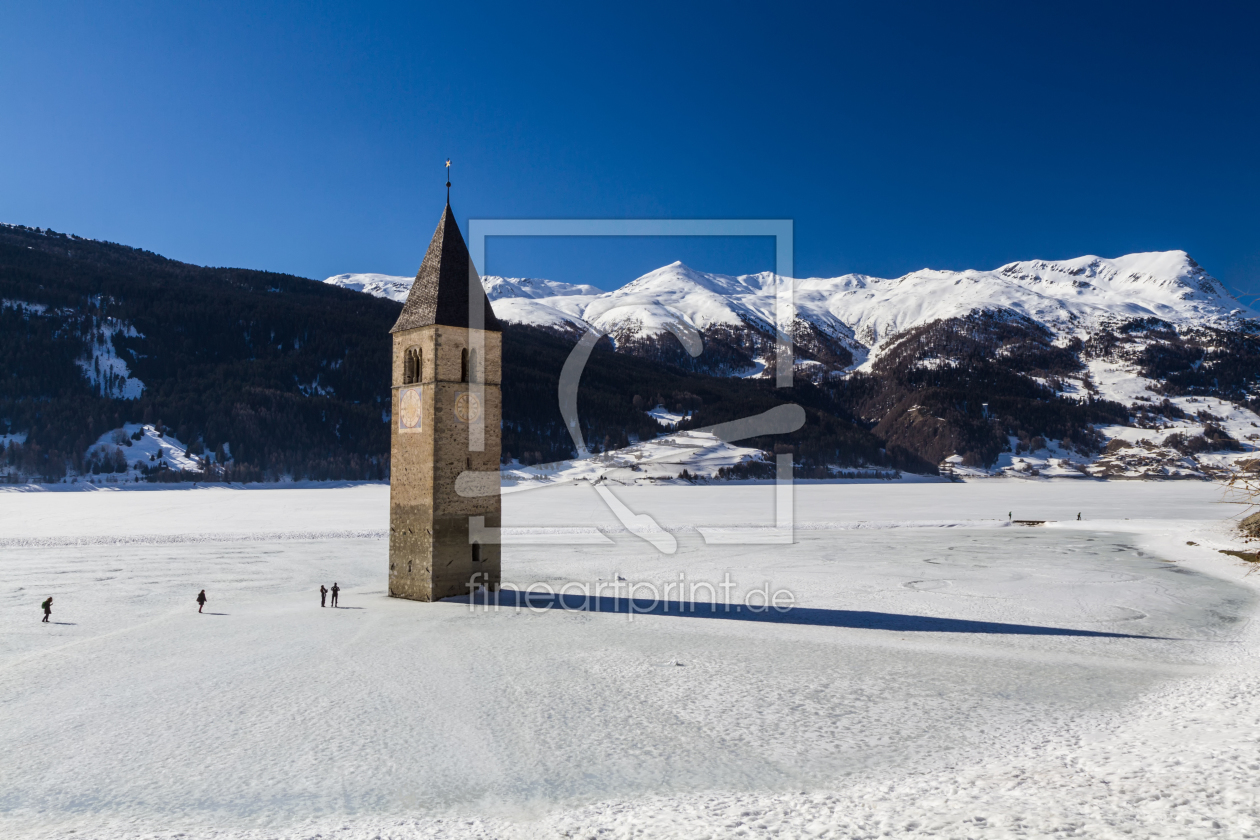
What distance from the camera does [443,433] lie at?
28.6 m

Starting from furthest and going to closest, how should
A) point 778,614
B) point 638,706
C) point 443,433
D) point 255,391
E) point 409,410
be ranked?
point 255,391 < point 409,410 < point 443,433 < point 778,614 < point 638,706

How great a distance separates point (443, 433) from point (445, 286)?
235 inches

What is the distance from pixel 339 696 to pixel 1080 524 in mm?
58638

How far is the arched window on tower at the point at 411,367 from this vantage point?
1189 inches

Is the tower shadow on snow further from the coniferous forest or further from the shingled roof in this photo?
the coniferous forest

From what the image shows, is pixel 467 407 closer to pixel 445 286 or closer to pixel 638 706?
pixel 445 286

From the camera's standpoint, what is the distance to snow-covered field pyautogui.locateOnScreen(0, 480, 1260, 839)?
37.3 feet

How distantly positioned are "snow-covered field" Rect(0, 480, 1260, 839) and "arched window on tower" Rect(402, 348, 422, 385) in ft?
28.7

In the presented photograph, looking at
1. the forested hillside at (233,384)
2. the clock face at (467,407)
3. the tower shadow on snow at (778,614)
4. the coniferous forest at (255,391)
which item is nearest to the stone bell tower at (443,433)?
the clock face at (467,407)

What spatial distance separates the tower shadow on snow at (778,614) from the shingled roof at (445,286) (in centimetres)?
1075

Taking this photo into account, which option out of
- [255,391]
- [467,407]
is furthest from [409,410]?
[255,391]

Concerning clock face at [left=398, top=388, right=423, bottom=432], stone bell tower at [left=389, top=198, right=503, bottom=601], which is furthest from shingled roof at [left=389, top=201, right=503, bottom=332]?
clock face at [left=398, top=388, right=423, bottom=432]

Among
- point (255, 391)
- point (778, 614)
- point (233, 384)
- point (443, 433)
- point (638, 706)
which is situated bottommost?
point (778, 614)

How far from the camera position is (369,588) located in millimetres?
31625
